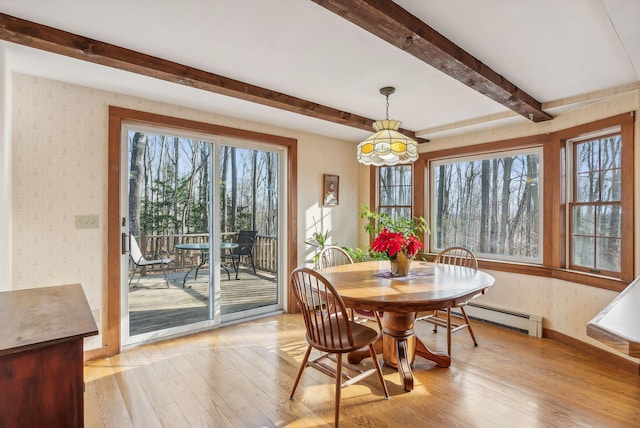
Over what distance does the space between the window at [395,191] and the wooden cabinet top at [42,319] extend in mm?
3933

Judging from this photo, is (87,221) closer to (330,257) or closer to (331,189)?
(330,257)

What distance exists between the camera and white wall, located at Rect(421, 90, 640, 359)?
112 inches

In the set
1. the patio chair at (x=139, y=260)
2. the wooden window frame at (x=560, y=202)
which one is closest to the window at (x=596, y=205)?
the wooden window frame at (x=560, y=202)

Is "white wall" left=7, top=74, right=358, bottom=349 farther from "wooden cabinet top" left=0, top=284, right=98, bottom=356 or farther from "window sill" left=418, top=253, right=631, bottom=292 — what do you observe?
"window sill" left=418, top=253, right=631, bottom=292

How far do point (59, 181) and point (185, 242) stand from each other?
121 cm

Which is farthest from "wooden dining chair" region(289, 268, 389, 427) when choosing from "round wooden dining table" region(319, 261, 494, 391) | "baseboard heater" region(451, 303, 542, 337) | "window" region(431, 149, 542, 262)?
"window" region(431, 149, 542, 262)

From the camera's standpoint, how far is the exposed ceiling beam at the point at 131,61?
1.89 metres

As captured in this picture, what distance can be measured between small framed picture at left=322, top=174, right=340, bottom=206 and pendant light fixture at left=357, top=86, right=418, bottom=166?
1.87 m

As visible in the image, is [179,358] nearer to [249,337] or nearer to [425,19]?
[249,337]

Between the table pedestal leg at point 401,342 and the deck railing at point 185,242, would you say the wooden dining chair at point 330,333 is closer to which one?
the table pedestal leg at point 401,342

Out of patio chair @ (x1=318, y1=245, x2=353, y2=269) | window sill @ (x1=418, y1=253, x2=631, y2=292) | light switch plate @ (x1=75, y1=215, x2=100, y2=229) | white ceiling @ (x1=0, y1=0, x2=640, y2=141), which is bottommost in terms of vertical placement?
window sill @ (x1=418, y1=253, x2=631, y2=292)

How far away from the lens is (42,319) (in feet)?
4.52

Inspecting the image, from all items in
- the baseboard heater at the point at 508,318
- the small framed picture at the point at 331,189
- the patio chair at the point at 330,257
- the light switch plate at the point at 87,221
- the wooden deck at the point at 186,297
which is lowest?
the baseboard heater at the point at 508,318

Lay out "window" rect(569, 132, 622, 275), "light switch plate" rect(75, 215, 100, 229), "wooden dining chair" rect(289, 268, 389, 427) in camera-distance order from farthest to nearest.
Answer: "window" rect(569, 132, 622, 275)
"light switch plate" rect(75, 215, 100, 229)
"wooden dining chair" rect(289, 268, 389, 427)
